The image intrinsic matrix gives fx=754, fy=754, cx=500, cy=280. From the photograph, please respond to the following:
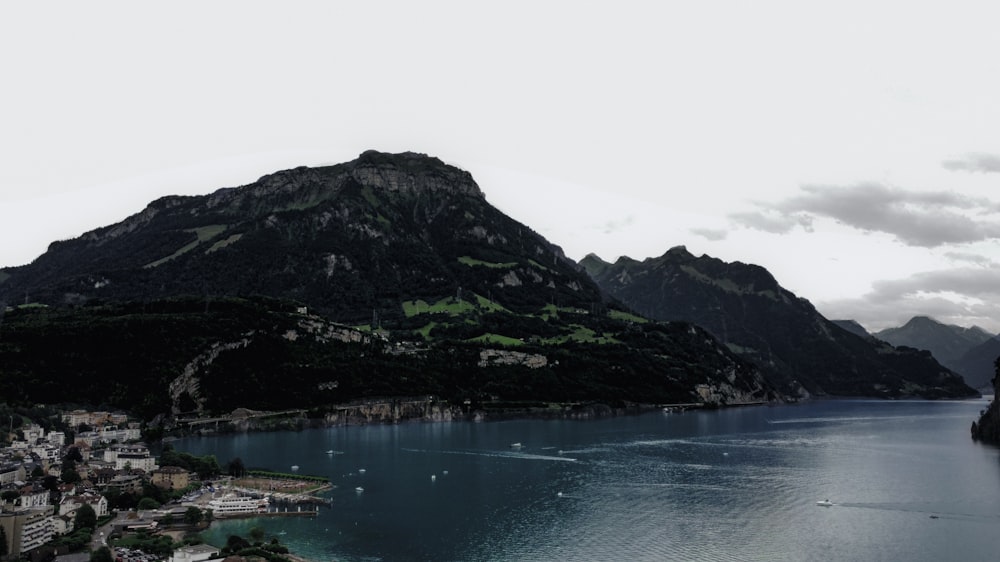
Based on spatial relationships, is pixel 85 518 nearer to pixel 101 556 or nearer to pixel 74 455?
pixel 101 556

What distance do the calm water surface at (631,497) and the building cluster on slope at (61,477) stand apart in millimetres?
14165

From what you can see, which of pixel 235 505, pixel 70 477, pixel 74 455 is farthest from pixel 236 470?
pixel 74 455

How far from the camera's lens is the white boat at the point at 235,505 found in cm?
8731

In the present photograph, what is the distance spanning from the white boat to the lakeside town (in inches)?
4.6

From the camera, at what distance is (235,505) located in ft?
289

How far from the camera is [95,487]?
92.8 m

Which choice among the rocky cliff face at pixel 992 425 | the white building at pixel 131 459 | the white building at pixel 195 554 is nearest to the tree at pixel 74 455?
the white building at pixel 131 459

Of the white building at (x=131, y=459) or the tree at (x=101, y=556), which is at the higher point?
the white building at (x=131, y=459)

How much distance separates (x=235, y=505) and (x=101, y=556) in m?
27.5

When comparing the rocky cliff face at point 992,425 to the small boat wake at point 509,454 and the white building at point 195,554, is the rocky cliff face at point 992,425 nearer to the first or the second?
the small boat wake at point 509,454

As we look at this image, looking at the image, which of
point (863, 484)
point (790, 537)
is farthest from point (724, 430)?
point (790, 537)

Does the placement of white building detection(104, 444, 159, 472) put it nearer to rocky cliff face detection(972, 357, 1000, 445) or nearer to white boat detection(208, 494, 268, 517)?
white boat detection(208, 494, 268, 517)

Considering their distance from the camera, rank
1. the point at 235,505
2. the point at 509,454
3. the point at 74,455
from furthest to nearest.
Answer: the point at 509,454
the point at 74,455
the point at 235,505

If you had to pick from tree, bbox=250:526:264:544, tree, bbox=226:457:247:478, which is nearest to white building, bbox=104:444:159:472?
tree, bbox=226:457:247:478
